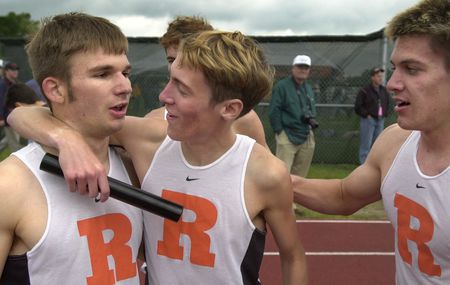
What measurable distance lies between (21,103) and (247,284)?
4823mm

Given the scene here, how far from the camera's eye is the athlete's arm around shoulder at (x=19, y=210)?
5.67 feet

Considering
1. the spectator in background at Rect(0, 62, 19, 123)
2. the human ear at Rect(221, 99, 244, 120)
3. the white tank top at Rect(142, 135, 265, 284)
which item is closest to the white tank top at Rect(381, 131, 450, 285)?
the white tank top at Rect(142, 135, 265, 284)

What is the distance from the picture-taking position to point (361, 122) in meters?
10.1

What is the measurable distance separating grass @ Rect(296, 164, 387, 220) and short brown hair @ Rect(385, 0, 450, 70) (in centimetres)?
542

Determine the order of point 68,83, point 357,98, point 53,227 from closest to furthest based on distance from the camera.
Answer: point 53,227, point 68,83, point 357,98

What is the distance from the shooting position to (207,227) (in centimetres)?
208

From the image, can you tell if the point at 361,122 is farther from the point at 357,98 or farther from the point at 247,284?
the point at 247,284

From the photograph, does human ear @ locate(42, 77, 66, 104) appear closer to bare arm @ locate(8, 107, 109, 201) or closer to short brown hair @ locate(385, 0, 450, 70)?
bare arm @ locate(8, 107, 109, 201)

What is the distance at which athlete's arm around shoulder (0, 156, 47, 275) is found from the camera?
173cm

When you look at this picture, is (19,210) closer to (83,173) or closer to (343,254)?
(83,173)

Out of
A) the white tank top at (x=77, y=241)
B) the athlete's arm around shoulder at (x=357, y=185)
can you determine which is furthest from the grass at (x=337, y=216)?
the white tank top at (x=77, y=241)

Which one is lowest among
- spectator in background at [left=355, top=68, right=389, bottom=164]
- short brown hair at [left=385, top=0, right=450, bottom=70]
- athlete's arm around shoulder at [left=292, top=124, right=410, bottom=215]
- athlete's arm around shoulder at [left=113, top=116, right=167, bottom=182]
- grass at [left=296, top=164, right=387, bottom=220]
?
grass at [left=296, top=164, right=387, bottom=220]

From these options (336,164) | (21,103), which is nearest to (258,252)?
(21,103)

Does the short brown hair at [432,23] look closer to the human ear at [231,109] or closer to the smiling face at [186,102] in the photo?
the human ear at [231,109]
